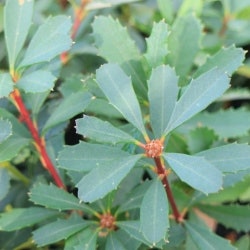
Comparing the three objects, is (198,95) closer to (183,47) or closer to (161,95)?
(161,95)

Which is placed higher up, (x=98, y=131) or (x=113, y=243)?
(x=98, y=131)

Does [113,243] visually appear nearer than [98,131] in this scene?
No

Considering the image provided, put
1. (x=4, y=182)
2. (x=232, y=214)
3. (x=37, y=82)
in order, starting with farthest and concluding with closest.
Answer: (x=232, y=214), (x=4, y=182), (x=37, y=82)

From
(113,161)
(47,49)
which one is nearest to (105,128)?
(113,161)

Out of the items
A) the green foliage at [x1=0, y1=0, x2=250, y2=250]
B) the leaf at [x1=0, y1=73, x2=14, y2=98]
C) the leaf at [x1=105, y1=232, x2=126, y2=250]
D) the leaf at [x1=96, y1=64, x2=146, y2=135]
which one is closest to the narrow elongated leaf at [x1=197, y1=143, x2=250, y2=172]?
the green foliage at [x1=0, y1=0, x2=250, y2=250]

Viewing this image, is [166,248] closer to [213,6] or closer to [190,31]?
[190,31]

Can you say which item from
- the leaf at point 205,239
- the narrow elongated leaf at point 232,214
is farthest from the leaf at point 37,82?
the narrow elongated leaf at point 232,214

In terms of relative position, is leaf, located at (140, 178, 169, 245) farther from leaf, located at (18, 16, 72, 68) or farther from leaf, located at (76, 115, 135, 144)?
leaf, located at (18, 16, 72, 68)

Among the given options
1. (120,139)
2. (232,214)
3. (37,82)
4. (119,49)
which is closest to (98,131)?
(120,139)
